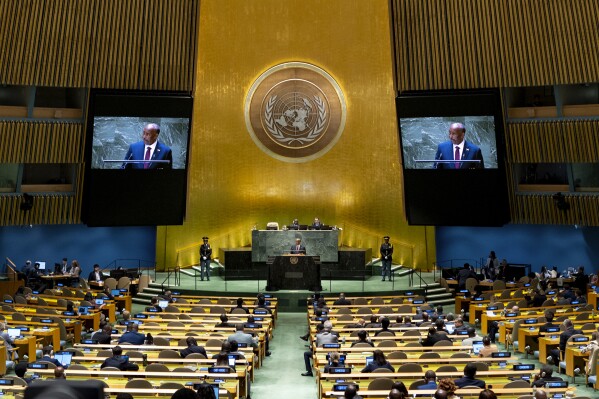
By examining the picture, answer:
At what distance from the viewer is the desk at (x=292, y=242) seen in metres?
24.3

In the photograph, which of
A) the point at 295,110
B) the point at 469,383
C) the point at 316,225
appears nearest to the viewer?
the point at 469,383

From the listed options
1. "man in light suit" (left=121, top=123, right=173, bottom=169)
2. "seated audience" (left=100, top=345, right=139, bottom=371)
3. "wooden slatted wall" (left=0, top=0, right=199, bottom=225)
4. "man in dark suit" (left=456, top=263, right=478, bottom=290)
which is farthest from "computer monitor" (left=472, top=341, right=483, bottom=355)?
"wooden slatted wall" (left=0, top=0, right=199, bottom=225)

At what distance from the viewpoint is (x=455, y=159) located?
22000 mm

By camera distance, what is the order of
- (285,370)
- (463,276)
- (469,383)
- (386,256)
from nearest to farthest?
1. (469,383)
2. (285,370)
3. (463,276)
4. (386,256)

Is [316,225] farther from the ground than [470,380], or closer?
farther from the ground

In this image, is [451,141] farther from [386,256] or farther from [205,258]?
[205,258]

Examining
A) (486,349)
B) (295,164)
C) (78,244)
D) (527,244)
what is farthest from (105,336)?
(527,244)

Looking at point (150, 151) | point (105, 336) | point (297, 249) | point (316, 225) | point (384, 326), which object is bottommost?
point (105, 336)

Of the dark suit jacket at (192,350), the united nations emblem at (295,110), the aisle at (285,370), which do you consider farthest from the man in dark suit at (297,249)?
the dark suit jacket at (192,350)

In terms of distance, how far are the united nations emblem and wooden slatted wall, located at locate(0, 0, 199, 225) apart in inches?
155

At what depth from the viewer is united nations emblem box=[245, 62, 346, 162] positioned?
2645cm

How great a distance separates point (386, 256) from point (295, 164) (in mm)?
5062

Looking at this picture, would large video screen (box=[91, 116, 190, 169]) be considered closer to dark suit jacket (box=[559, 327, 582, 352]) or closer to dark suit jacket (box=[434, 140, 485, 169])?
dark suit jacket (box=[434, 140, 485, 169])

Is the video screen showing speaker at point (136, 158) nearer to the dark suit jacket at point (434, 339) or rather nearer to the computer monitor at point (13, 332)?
the computer monitor at point (13, 332)
